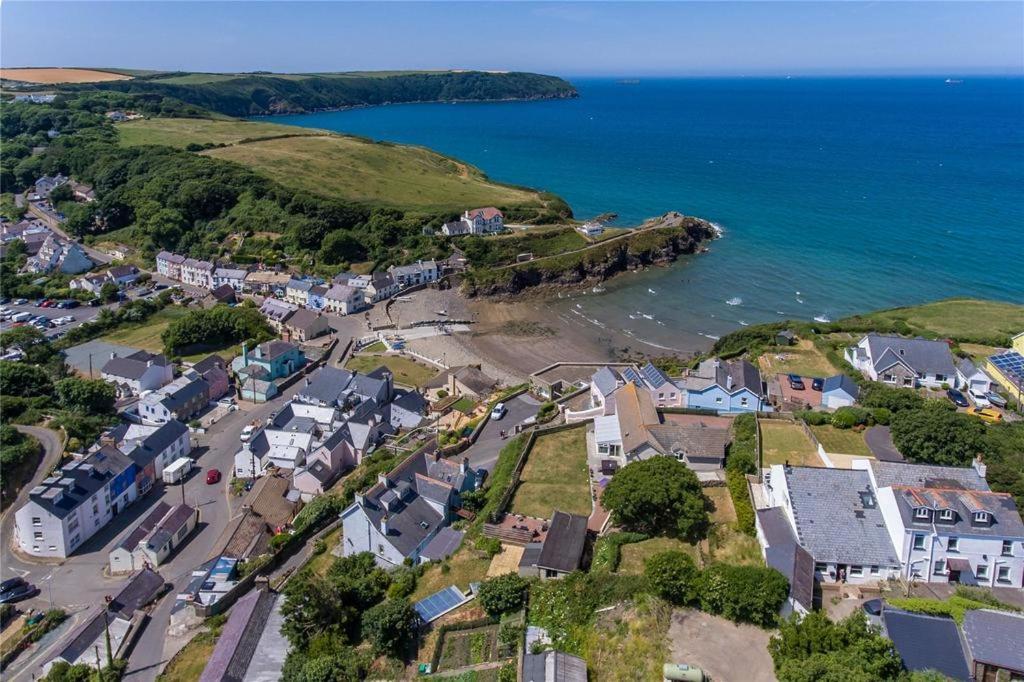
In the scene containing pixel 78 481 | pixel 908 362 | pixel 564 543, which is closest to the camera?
Answer: pixel 564 543

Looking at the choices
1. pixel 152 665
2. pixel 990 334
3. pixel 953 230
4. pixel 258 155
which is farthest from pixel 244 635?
pixel 258 155

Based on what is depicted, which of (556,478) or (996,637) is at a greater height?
(996,637)

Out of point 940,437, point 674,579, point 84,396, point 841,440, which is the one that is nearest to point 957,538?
point 940,437

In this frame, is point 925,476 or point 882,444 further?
point 882,444

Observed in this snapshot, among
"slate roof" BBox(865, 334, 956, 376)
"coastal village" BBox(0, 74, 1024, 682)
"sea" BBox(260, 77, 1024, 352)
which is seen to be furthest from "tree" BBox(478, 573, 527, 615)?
"sea" BBox(260, 77, 1024, 352)

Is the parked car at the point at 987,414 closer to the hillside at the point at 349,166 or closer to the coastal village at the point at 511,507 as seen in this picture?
the coastal village at the point at 511,507

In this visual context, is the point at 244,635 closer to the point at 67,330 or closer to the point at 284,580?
the point at 284,580

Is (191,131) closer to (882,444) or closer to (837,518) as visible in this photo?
(882,444)
